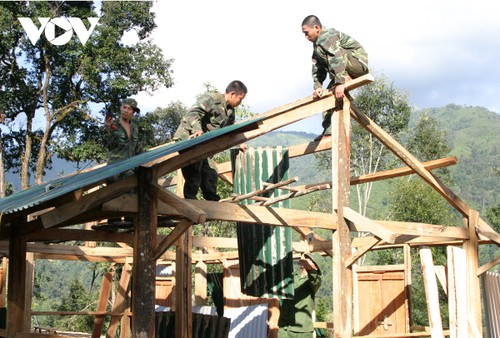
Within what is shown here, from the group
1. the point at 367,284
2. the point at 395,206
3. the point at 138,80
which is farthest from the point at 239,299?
the point at 395,206

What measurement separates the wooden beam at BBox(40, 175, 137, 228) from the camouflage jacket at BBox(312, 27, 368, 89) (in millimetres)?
3267

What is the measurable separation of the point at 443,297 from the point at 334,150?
24.7m

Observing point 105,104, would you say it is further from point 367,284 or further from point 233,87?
point 233,87

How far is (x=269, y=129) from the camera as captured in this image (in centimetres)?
877

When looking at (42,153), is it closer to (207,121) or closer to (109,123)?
(109,123)

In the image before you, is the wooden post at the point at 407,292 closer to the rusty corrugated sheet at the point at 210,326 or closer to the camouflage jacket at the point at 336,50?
the rusty corrugated sheet at the point at 210,326

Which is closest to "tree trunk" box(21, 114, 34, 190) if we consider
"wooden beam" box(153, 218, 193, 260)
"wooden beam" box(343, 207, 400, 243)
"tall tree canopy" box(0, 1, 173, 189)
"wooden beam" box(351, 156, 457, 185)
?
"tall tree canopy" box(0, 1, 173, 189)

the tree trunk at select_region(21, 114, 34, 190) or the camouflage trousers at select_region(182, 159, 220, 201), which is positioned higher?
the tree trunk at select_region(21, 114, 34, 190)

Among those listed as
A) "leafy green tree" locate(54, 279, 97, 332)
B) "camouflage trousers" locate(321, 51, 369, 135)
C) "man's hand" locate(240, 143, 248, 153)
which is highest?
"camouflage trousers" locate(321, 51, 369, 135)

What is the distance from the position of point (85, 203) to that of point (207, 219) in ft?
4.45

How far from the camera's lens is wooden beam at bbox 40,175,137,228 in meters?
6.98

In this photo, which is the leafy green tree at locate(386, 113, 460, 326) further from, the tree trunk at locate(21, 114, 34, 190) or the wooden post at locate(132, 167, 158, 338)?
the wooden post at locate(132, 167, 158, 338)

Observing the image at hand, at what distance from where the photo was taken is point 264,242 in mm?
10703

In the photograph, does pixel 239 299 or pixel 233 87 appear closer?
pixel 233 87
